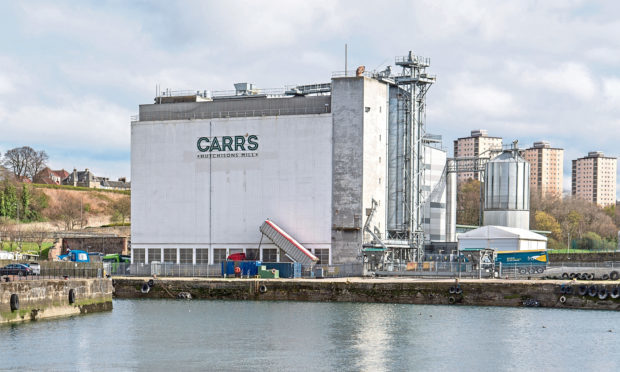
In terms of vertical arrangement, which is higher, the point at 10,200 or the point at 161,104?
the point at 161,104

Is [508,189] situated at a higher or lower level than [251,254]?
higher

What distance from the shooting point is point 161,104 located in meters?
94.4

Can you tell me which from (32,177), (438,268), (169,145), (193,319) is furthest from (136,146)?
(32,177)

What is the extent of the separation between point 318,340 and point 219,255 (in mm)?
42609

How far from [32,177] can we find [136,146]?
9785cm

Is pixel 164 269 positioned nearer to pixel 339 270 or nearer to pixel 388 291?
pixel 339 270

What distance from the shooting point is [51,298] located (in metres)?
52.5

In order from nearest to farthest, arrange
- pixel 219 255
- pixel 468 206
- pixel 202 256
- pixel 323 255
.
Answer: pixel 323 255, pixel 219 255, pixel 202 256, pixel 468 206

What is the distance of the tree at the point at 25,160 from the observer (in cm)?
18088

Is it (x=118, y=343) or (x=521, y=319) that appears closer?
(x=118, y=343)

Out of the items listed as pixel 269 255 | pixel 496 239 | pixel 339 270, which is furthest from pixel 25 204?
pixel 496 239

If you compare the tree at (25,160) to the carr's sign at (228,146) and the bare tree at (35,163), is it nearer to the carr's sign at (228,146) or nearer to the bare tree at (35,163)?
the bare tree at (35,163)

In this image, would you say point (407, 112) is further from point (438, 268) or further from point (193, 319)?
point (193, 319)

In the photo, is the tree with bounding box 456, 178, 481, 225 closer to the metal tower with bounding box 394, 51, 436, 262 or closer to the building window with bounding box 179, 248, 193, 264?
the metal tower with bounding box 394, 51, 436, 262
